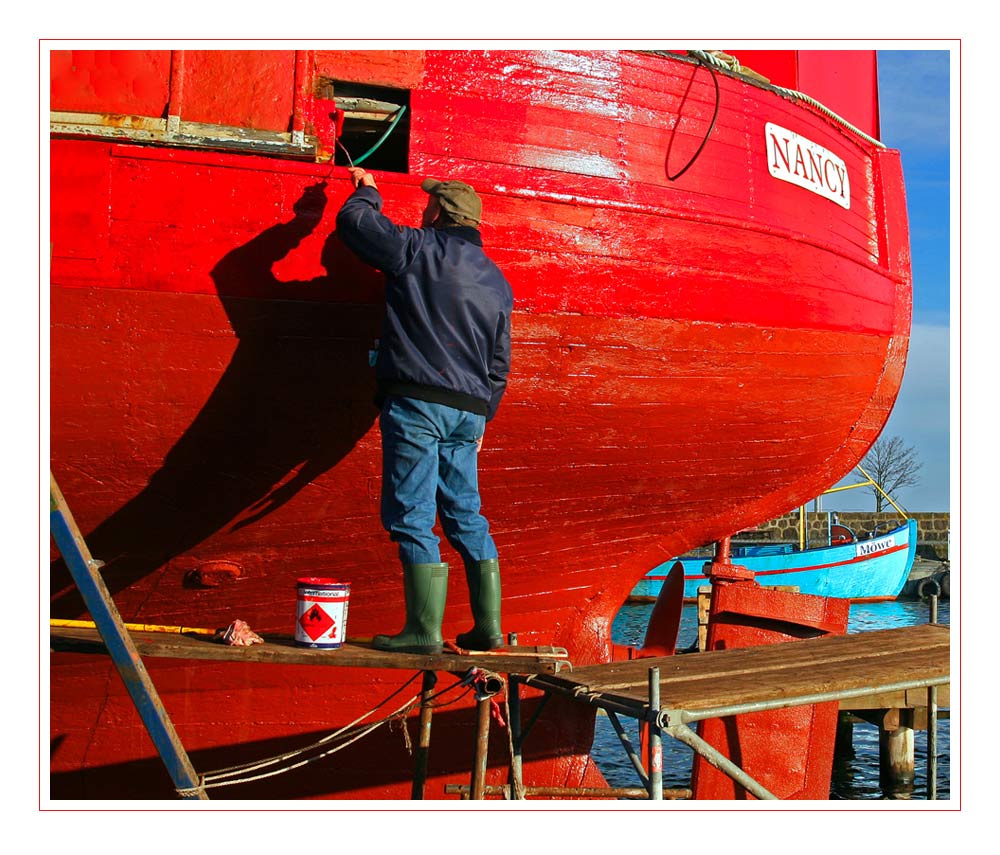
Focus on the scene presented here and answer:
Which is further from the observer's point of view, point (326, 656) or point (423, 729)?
point (423, 729)

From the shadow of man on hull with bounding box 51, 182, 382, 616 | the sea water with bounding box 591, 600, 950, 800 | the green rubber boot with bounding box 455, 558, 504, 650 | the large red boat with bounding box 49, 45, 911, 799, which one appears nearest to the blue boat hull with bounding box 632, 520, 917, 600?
the sea water with bounding box 591, 600, 950, 800

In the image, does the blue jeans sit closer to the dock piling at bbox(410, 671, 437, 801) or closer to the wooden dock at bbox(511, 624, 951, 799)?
the wooden dock at bbox(511, 624, 951, 799)

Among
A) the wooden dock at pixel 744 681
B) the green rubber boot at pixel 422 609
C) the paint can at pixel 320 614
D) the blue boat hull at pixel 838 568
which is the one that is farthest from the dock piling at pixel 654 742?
the blue boat hull at pixel 838 568

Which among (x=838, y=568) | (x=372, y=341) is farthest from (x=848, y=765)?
(x=838, y=568)

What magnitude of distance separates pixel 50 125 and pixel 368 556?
2.25m

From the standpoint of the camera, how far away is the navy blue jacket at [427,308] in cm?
363

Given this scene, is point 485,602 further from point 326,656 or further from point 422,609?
point 326,656

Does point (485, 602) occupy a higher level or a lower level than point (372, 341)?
lower

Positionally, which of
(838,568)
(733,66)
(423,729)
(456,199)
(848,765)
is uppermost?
(733,66)

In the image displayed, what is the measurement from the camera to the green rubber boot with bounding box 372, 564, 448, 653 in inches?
137

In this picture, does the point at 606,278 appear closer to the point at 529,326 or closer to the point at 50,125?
the point at 529,326

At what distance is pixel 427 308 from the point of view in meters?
3.70

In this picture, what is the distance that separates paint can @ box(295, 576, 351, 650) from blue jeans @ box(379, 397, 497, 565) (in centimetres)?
29

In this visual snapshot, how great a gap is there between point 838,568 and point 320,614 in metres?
21.8
